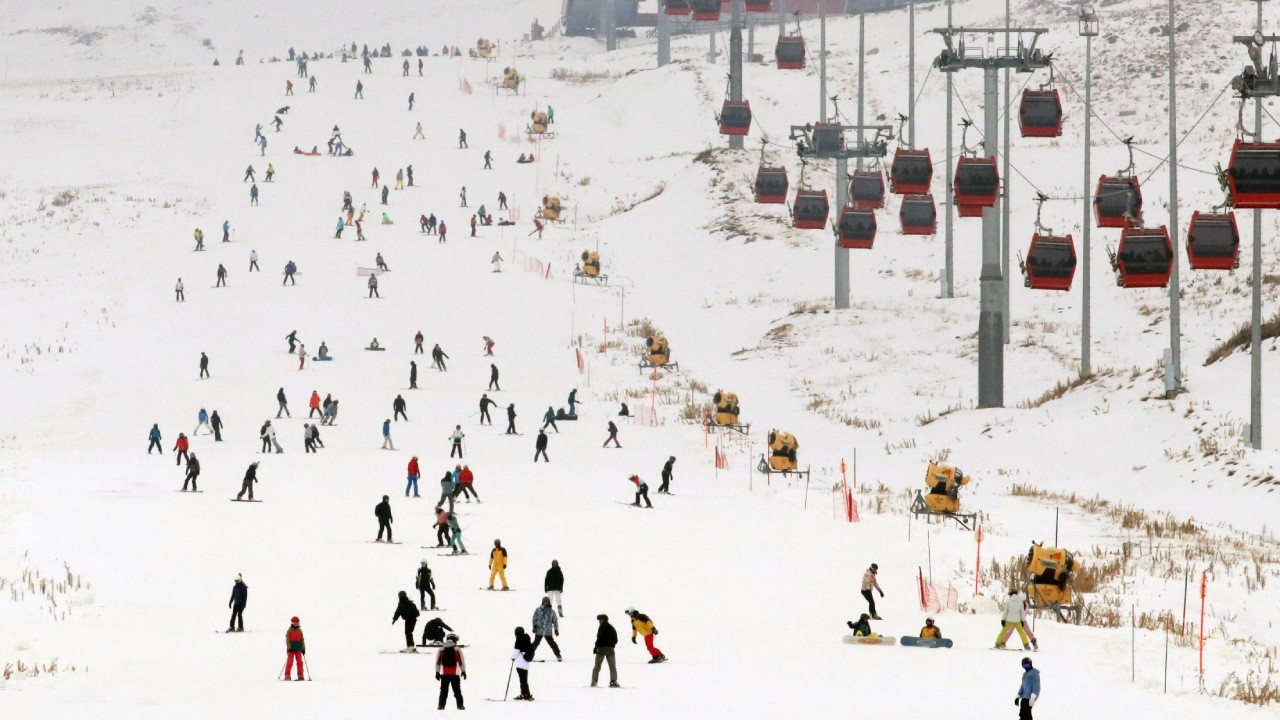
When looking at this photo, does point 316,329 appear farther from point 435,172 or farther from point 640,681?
point 640,681

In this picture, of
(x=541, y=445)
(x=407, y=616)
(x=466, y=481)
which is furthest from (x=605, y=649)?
(x=541, y=445)

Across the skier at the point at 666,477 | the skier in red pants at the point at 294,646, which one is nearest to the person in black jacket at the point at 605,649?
the skier in red pants at the point at 294,646

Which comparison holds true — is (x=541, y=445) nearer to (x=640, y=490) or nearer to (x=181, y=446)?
(x=640, y=490)

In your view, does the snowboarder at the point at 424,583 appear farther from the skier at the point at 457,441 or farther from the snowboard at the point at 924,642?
the skier at the point at 457,441

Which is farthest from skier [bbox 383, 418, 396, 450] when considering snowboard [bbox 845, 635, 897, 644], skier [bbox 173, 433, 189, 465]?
snowboard [bbox 845, 635, 897, 644]

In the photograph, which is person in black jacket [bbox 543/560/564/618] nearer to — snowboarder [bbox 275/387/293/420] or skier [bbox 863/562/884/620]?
skier [bbox 863/562/884/620]

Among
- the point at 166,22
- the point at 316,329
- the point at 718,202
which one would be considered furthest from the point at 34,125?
the point at 166,22
